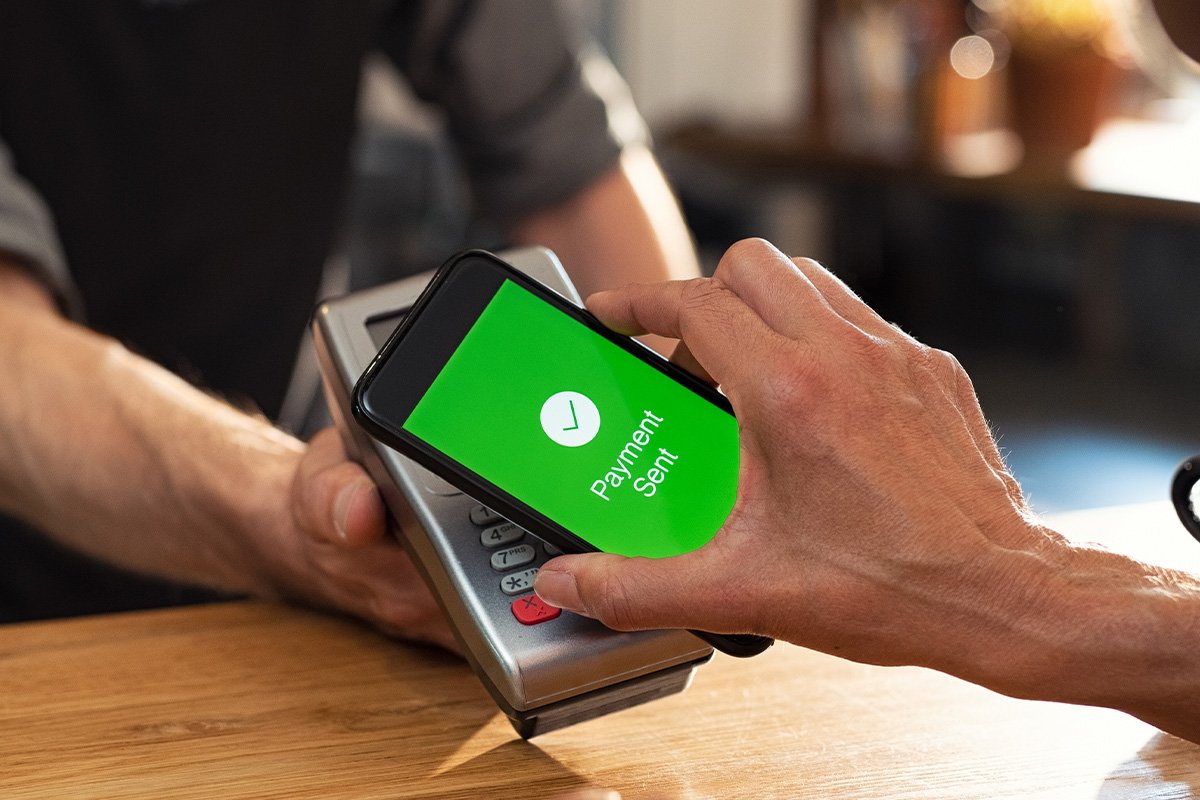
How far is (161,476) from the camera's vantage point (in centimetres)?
55

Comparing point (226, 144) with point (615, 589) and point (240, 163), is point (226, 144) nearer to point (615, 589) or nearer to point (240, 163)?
point (240, 163)

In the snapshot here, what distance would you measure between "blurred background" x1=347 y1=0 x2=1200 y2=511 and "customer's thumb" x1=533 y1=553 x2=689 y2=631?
962 mm

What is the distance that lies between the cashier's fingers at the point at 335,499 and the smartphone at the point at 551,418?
0.05 metres

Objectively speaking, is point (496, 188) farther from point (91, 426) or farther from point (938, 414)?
point (938, 414)

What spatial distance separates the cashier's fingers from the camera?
1.35ft

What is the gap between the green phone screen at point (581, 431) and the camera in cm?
37

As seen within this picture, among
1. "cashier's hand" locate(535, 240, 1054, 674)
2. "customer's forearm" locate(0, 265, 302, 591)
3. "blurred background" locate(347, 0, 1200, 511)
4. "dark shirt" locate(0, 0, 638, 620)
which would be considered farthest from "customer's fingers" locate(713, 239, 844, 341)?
"blurred background" locate(347, 0, 1200, 511)

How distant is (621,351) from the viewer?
0.40m

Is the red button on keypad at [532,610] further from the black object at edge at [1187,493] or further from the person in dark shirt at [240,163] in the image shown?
the person in dark shirt at [240,163]

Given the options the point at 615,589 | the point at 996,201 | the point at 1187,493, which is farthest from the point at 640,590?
the point at 996,201

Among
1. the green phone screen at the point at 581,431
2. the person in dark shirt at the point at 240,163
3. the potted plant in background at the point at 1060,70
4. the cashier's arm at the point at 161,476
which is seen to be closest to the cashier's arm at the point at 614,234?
the person in dark shirt at the point at 240,163

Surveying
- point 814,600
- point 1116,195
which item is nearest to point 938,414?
point 814,600

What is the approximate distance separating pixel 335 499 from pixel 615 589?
0.45 ft

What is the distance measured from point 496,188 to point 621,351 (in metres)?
0.56
